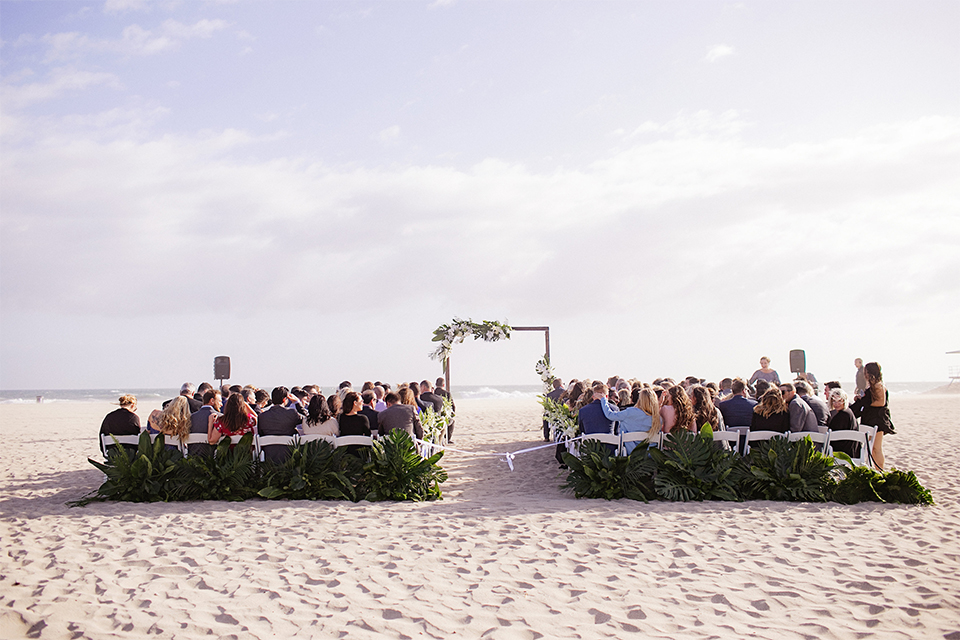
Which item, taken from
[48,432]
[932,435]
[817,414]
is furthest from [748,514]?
[48,432]

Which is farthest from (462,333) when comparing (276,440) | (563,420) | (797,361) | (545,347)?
(797,361)

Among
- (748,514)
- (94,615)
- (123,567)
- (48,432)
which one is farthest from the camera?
(48,432)

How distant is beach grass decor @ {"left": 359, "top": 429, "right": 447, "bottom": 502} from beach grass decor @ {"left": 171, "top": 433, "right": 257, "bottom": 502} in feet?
4.65

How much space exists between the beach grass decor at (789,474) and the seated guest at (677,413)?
780mm

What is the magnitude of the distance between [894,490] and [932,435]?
10.5 m

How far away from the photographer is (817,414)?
9039 mm

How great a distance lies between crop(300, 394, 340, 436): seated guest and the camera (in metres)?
8.55

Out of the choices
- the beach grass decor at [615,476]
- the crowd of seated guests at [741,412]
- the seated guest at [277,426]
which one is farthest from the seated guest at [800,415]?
the seated guest at [277,426]

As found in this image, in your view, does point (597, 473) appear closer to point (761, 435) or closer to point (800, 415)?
point (761, 435)

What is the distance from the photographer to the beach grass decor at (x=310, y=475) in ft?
26.7

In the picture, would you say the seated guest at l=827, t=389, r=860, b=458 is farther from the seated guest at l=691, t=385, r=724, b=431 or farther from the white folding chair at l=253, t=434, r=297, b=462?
the white folding chair at l=253, t=434, r=297, b=462

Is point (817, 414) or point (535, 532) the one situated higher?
point (817, 414)

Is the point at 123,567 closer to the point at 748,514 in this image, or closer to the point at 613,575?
the point at 613,575

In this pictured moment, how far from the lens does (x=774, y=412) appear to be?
845 centimetres
